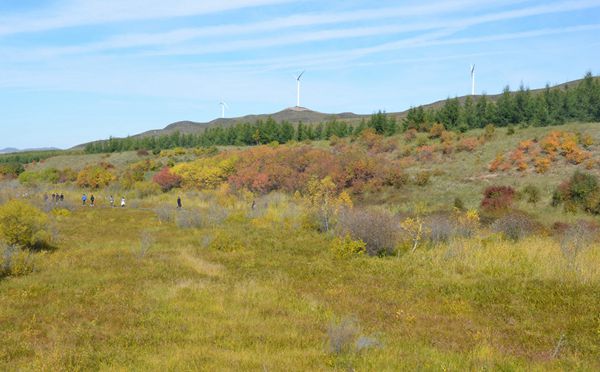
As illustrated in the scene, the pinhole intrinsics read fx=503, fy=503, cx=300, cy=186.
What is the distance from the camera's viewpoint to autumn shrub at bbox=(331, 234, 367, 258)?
19.3 m

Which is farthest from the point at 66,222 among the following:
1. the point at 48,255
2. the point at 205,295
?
the point at 205,295

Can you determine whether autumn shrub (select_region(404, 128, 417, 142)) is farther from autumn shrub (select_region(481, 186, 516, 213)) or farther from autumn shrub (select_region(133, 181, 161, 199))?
autumn shrub (select_region(133, 181, 161, 199))

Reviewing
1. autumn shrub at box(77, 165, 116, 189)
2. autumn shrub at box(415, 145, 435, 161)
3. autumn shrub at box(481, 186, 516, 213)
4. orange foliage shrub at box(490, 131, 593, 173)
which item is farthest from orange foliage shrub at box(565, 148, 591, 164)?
autumn shrub at box(77, 165, 116, 189)

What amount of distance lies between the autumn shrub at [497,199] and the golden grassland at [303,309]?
12.7 m

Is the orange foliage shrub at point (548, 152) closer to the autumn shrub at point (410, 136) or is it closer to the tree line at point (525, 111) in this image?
the tree line at point (525, 111)

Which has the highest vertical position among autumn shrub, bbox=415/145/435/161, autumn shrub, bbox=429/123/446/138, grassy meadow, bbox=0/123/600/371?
autumn shrub, bbox=429/123/446/138

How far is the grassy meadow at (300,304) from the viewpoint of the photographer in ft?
29.6

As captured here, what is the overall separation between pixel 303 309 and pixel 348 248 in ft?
24.0

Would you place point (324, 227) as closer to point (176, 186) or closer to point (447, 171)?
point (447, 171)

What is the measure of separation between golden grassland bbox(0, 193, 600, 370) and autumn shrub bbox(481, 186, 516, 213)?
1267 centimetres

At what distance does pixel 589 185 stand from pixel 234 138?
79.4 meters

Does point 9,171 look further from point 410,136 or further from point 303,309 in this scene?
point 303,309

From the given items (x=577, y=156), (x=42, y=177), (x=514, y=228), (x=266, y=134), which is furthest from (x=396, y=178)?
(x=42, y=177)

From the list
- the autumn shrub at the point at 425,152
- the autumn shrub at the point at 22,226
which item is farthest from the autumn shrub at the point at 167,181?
the autumn shrub at the point at 22,226
